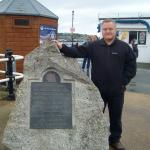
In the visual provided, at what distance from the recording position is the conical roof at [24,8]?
11977 millimetres

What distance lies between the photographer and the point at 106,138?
5.82 m

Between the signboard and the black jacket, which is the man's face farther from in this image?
the signboard

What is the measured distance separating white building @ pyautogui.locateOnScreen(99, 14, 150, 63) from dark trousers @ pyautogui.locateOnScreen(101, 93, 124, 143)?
2704 centimetres

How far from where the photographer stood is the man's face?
5.90 metres

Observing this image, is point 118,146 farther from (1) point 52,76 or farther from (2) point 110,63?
(1) point 52,76

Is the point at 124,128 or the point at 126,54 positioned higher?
the point at 126,54

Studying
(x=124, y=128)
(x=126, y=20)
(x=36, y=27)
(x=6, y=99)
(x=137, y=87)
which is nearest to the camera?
(x=124, y=128)

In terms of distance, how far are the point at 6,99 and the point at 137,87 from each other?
6226 millimetres

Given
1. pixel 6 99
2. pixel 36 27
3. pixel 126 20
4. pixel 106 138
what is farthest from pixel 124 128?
pixel 126 20

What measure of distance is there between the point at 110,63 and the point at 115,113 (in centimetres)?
80

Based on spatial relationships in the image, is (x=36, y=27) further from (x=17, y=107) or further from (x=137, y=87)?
(x=17, y=107)

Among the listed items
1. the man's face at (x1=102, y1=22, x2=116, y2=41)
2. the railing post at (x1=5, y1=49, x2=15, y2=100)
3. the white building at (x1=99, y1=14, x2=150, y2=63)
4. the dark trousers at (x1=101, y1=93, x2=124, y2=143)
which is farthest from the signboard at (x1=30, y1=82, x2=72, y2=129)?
the white building at (x1=99, y1=14, x2=150, y2=63)

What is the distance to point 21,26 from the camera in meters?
12.0

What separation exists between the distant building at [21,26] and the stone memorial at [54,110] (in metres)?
6.26
